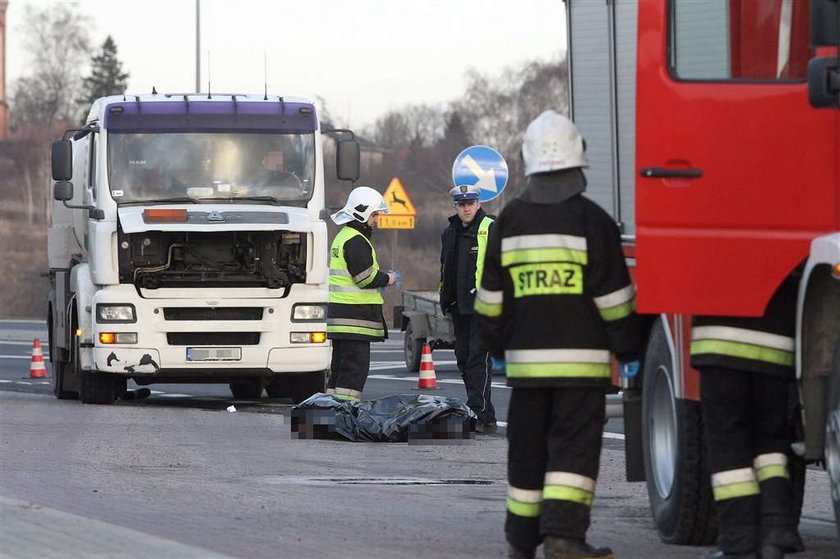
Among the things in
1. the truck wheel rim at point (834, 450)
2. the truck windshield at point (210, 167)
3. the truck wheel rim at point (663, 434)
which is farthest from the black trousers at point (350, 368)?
the truck wheel rim at point (834, 450)

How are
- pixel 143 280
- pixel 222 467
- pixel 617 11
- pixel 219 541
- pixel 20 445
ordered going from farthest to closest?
pixel 143 280 < pixel 20 445 < pixel 222 467 < pixel 617 11 < pixel 219 541

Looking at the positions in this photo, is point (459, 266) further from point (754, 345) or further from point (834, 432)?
point (834, 432)

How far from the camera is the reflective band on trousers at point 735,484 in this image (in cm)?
738

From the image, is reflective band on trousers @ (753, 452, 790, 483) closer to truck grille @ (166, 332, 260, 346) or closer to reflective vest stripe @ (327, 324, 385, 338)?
reflective vest stripe @ (327, 324, 385, 338)

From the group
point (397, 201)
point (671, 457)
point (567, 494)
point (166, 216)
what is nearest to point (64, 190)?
point (166, 216)

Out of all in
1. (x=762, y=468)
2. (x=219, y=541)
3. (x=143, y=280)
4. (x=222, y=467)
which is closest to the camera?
(x=762, y=468)

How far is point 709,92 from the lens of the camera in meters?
7.56

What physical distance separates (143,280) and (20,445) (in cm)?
450

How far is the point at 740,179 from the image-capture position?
745 cm

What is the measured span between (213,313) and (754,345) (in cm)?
1123

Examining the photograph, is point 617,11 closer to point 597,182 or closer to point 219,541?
point 597,182

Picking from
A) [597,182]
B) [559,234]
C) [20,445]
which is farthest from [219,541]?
[20,445]

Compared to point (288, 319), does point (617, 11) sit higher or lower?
higher

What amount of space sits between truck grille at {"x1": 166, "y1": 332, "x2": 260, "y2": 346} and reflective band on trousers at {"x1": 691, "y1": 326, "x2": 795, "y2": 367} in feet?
36.4
